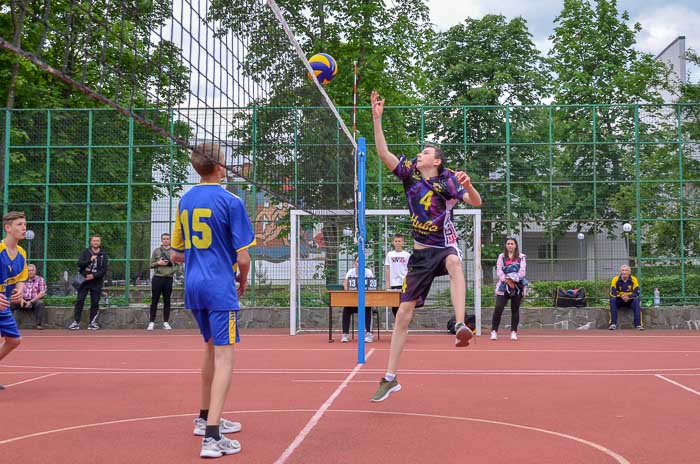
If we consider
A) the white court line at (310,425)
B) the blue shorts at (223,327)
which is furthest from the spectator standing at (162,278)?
the blue shorts at (223,327)

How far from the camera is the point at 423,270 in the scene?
21.5ft

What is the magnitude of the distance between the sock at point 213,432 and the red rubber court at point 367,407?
0.14 meters

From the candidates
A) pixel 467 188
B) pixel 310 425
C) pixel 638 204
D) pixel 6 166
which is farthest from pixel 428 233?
pixel 6 166

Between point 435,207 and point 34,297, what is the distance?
13.0 meters

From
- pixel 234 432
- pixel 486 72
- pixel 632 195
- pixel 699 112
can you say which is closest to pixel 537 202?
pixel 632 195

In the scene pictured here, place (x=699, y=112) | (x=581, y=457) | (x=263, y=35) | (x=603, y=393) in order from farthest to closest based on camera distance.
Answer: (x=699, y=112), (x=263, y=35), (x=603, y=393), (x=581, y=457)

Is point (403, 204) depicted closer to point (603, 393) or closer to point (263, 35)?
point (263, 35)

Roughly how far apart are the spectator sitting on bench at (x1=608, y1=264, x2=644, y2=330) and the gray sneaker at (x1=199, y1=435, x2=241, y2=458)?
13714 mm

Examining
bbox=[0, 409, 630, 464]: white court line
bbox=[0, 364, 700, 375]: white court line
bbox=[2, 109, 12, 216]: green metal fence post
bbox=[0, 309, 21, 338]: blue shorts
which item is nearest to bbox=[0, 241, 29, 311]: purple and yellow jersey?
bbox=[0, 309, 21, 338]: blue shorts

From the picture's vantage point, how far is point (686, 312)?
57.2ft

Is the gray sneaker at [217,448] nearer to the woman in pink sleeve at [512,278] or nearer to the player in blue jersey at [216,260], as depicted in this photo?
the player in blue jersey at [216,260]

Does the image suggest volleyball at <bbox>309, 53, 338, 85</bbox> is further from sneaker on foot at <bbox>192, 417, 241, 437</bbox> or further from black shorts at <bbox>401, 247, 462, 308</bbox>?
sneaker on foot at <bbox>192, 417, 241, 437</bbox>

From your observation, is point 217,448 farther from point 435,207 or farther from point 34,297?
point 34,297

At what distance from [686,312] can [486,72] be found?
16874 millimetres
